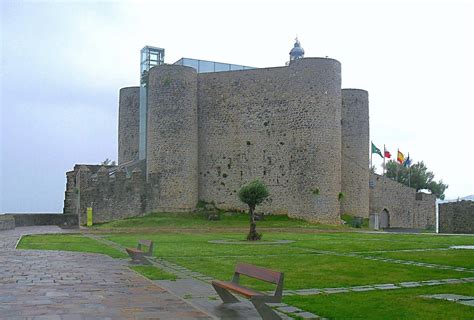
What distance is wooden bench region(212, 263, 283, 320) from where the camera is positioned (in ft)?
25.4

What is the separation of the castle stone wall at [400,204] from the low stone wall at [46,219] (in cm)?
2234

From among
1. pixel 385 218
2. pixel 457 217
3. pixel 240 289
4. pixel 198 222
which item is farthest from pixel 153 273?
pixel 385 218

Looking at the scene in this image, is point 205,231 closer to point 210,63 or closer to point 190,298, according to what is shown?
point 210,63

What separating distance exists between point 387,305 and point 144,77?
4003 centimetres

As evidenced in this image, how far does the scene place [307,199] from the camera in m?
39.6

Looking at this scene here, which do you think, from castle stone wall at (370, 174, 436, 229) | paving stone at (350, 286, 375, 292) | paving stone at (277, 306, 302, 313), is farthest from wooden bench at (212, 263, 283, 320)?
castle stone wall at (370, 174, 436, 229)

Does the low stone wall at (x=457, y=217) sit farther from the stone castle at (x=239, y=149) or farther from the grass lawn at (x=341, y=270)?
the grass lawn at (x=341, y=270)

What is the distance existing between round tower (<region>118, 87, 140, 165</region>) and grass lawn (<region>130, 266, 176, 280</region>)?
3395 cm

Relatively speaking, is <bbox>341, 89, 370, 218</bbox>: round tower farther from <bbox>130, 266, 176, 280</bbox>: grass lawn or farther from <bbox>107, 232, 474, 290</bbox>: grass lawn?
<bbox>130, 266, 176, 280</bbox>: grass lawn

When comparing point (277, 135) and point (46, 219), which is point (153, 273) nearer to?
point (277, 135)

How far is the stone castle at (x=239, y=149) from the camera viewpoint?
39.7m

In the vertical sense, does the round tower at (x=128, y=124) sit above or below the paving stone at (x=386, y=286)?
above

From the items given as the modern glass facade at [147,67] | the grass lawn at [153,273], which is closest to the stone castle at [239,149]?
the modern glass facade at [147,67]

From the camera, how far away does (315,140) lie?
3969 centimetres
